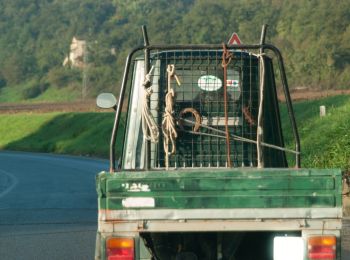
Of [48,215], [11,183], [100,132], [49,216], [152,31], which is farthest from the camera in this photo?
[152,31]

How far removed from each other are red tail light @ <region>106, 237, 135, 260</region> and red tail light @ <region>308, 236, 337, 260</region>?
1.23 meters

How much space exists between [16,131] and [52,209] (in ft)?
165

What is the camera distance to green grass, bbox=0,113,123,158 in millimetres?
53062

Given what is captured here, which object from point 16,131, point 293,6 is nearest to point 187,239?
point 16,131

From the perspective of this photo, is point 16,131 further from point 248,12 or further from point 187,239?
point 187,239

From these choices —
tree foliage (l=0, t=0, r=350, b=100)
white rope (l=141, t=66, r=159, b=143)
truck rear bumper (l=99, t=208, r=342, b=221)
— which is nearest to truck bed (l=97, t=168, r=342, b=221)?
truck rear bumper (l=99, t=208, r=342, b=221)

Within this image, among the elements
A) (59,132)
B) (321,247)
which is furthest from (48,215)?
(59,132)

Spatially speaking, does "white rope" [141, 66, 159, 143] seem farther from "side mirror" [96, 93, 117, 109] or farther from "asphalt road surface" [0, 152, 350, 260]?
"asphalt road surface" [0, 152, 350, 260]

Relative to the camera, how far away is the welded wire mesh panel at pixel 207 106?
820cm

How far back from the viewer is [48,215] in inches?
650

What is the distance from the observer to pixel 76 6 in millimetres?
147250

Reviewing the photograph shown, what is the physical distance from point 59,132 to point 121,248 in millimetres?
56251

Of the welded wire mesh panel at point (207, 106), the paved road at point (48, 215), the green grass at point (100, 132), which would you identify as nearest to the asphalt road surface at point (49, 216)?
the paved road at point (48, 215)

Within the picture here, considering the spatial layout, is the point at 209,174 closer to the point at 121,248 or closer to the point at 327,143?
the point at 121,248
